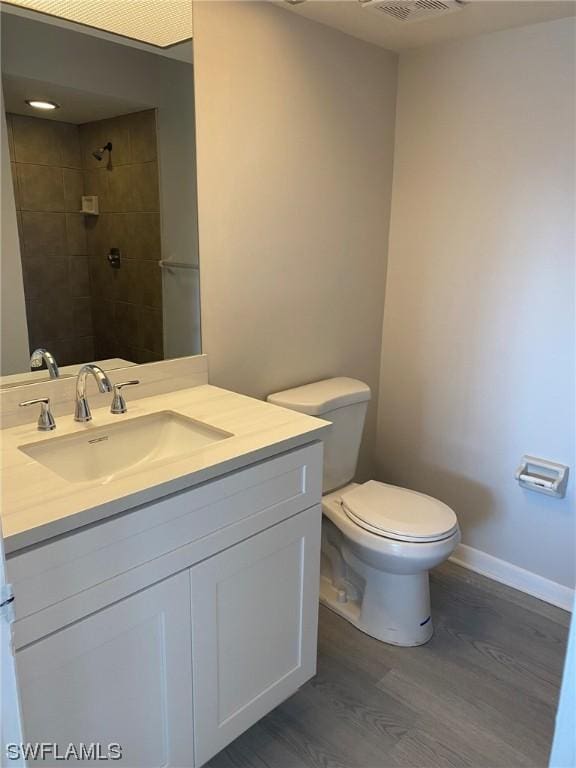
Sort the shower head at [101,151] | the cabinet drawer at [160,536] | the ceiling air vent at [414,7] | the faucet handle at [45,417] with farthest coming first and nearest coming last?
the ceiling air vent at [414,7]
the shower head at [101,151]
the faucet handle at [45,417]
the cabinet drawer at [160,536]

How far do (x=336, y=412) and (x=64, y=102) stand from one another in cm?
131

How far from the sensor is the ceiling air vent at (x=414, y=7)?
1.78m

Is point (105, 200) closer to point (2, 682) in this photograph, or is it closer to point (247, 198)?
point (247, 198)

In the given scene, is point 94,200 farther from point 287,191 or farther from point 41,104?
point 287,191

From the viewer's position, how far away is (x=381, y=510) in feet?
6.72

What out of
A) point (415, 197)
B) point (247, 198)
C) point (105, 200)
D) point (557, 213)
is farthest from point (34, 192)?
point (557, 213)

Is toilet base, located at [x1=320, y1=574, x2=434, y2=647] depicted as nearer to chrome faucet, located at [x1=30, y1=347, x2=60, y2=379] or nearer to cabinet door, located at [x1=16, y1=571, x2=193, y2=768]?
cabinet door, located at [x1=16, y1=571, x2=193, y2=768]

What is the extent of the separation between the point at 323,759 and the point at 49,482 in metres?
1.12

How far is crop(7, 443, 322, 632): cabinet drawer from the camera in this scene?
107 centimetres

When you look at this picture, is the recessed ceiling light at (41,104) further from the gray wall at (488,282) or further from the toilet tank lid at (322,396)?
the gray wall at (488,282)

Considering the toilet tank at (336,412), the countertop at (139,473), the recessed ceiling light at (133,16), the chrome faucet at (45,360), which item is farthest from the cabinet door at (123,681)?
the recessed ceiling light at (133,16)

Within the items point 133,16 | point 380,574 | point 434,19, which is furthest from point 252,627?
point 434,19

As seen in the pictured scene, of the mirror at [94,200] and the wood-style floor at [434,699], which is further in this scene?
the wood-style floor at [434,699]

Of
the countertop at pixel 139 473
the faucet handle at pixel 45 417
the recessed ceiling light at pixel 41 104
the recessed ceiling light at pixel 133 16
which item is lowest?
the countertop at pixel 139 473
